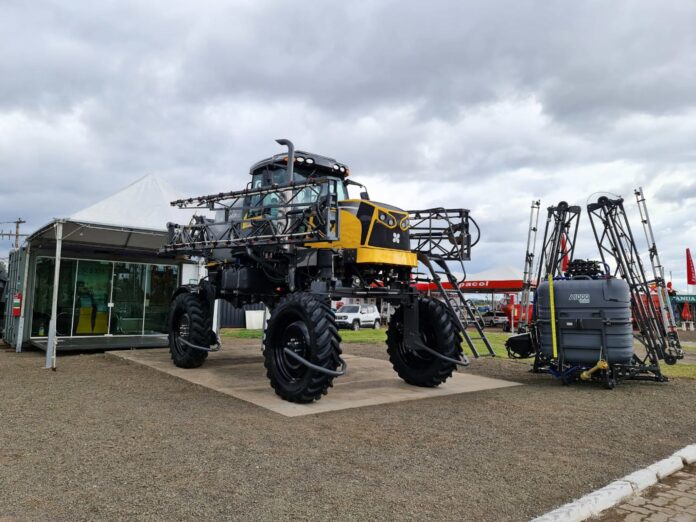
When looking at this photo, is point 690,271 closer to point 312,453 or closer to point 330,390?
point 330,390

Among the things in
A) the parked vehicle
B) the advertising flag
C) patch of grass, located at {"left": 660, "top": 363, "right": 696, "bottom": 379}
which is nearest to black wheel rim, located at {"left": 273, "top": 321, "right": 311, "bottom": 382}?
patch of grass, located at {"left": 660, "top": 363, "right": 696, "bottom": 379}

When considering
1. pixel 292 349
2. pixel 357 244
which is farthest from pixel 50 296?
pixel 357 244

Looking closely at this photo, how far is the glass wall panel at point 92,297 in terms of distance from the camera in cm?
1384

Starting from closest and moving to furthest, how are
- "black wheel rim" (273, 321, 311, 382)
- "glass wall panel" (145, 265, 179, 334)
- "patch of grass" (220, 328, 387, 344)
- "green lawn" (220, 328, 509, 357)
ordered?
"black wheel rim" (273, 321, 311, 382) → "glass wall panel" (145, 265, 179, 334) → "green lawn" (220, 328, 509, 357) → "patch of grass" (220, 328, 387, 344)

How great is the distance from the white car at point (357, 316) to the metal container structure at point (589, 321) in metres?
18.3

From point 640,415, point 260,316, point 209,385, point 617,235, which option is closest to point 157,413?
point 209,385

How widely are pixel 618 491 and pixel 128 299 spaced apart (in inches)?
527

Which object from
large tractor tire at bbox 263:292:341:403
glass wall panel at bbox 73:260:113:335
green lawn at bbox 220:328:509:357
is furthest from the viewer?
green lawn at bbox 220:328:509:357

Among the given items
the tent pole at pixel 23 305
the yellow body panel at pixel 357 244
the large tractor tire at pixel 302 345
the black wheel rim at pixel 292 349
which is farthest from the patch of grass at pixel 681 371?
the tent pole at pixel 23 305

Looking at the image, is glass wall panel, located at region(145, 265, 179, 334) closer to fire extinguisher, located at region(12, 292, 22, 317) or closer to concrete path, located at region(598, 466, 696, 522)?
fire extinguisher, located at region(12, 292, 22, 317)

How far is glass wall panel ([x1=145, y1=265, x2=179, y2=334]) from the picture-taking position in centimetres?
1477

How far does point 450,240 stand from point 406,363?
224 centimetres

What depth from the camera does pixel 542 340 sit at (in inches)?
364

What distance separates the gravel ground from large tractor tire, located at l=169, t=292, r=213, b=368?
1.67m
